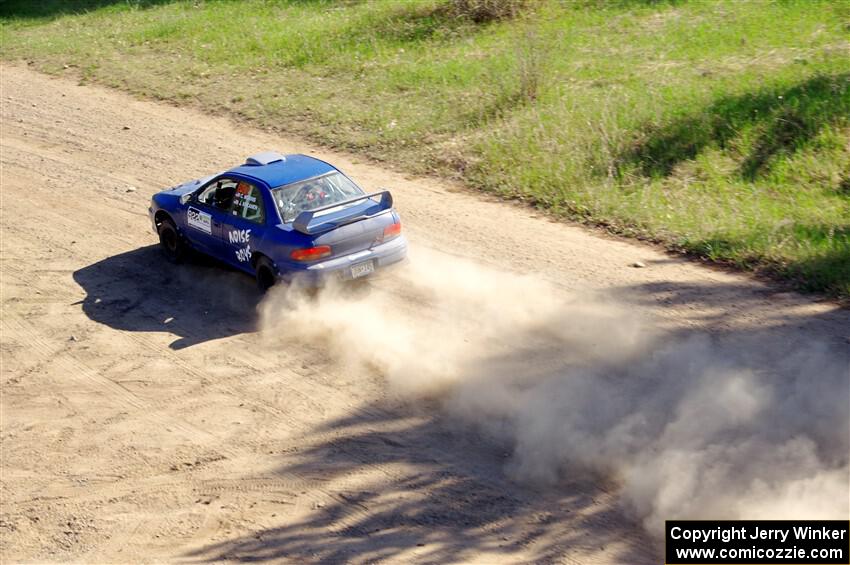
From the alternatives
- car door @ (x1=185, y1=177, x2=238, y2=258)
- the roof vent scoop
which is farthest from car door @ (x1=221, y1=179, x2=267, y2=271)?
the roof vent scoop

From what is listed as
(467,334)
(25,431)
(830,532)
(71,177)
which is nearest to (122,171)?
(71,177)

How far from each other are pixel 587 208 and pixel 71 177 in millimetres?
9132

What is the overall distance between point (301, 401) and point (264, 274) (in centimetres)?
237

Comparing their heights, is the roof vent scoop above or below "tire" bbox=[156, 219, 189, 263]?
above

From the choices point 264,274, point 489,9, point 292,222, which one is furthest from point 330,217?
point 489,9

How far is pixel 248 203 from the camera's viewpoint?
1184cm

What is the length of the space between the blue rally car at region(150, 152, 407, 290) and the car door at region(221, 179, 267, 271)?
0.04 ft

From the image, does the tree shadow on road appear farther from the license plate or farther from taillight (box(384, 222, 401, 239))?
taillight (box(384, 222, 401, 239))

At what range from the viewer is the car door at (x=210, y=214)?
12180 millimetres

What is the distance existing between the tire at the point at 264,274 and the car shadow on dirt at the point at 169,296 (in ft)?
1.00

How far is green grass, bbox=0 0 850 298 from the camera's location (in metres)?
13.4

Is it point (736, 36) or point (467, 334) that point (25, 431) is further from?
point (736, 36)

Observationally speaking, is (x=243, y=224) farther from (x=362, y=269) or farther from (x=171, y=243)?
(x=171, y=243)

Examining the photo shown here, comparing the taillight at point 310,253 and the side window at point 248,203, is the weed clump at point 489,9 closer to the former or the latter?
the side window at point 248,203
